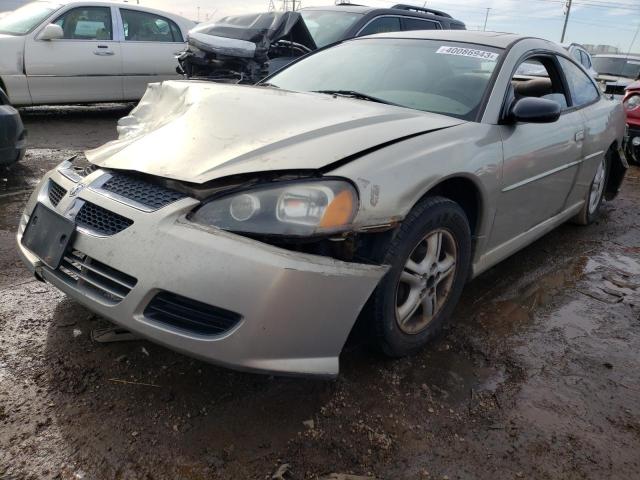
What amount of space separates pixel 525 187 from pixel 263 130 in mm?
1510

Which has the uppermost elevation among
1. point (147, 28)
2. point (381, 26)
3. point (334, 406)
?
point (381, 26)

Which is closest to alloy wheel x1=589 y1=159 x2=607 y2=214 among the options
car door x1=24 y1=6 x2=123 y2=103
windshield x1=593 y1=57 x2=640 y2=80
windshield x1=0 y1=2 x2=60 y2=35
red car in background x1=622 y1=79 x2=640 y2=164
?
red car in background x1=622 y1=79 x2=640 y2=164

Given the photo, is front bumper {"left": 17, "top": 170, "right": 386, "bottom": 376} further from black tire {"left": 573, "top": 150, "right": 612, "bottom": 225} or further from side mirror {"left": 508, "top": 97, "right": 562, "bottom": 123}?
black tire {"left": 573, "top": 150, "right": 612, "bottom": 225}

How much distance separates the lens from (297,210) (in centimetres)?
185

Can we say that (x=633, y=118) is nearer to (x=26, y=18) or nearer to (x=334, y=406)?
(x=334, y=406)

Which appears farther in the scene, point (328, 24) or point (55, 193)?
point (328, 24)

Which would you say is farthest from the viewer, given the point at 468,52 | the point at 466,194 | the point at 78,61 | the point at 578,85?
the point at 78,61

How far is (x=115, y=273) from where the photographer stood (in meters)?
1.86

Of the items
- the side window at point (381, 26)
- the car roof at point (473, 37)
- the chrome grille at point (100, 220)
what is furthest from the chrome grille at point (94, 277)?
the side window at point (381, 26)

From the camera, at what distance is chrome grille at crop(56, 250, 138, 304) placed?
1.84 metres

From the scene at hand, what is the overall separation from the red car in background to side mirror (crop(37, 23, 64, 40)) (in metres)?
7.22

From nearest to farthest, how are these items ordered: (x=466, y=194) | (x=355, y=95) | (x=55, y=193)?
(x=55, y=193), (x=466, y=194), (x=355, y=95)

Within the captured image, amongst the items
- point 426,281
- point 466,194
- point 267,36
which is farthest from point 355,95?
point 267,36

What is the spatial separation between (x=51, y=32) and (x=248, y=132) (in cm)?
584
